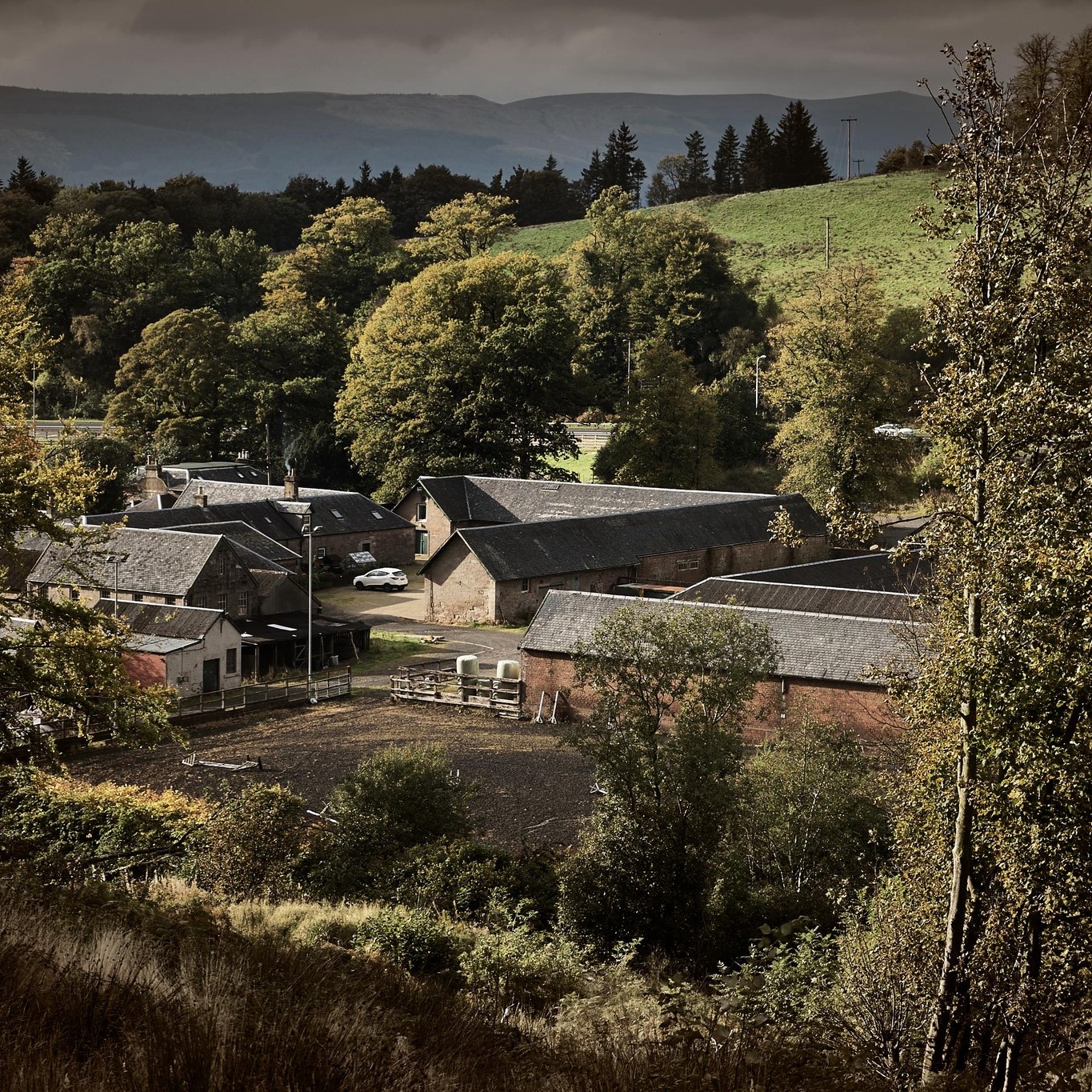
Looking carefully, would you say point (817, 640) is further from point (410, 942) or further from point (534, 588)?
point (410, 942)

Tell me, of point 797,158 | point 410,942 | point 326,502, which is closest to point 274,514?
point 326,502

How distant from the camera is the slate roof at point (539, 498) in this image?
55.1 meters

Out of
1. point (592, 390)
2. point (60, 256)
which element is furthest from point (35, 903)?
point (60, 256)

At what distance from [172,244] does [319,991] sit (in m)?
93.3

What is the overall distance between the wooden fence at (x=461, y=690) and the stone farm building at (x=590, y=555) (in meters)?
8.96

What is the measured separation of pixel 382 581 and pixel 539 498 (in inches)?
310

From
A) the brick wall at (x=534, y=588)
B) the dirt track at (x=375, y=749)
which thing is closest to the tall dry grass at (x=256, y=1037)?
the dirt track at (x=375, y=749)

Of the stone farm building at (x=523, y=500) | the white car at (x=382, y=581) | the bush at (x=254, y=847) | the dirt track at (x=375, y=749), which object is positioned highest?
the stone farm building at (x=523, y=500)

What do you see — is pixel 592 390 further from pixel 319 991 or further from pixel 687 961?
pixel 319 991

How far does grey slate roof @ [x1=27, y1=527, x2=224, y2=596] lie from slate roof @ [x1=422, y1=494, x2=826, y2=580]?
913cm

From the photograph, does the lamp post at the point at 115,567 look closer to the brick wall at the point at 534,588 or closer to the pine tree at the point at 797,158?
the brick wall at the point at 534,588

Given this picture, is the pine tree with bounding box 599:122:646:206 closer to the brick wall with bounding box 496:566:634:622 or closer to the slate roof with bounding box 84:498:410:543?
the slate roof with bounding box 84:498:410:543

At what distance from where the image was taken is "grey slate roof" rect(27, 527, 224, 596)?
138 ft

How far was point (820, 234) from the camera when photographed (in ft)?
342
